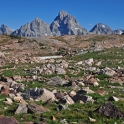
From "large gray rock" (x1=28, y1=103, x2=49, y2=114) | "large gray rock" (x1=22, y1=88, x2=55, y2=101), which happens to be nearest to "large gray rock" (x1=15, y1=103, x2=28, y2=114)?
"large gray rock" (x1=28, y1=103, x2=49, y2=114)

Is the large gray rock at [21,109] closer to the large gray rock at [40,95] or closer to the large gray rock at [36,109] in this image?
the large gray rock at [36,109]

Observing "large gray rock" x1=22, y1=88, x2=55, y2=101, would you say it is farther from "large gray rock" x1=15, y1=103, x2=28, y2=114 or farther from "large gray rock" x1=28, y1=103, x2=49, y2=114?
"large gray rock" x1=15, y1=103, x2=28, y2=114

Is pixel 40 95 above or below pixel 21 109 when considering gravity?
above

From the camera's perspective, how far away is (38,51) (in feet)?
258

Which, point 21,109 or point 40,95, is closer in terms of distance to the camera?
point 21,109

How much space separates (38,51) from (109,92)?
55.8 metres

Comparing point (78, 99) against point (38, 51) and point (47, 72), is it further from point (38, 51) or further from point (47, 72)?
point (38, 51)

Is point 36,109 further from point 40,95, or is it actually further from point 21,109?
point 40,95

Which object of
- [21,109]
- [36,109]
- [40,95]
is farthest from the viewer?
[40,95]

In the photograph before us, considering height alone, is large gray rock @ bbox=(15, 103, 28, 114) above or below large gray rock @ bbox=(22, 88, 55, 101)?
below

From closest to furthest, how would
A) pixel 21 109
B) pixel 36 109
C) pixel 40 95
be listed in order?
pixel 21 109
pixel 36 109
pixel 40 95

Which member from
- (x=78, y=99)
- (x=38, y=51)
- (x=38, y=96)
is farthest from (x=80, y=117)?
(x=38, y=51)

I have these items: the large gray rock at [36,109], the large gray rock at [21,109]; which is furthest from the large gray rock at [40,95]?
the large gray rock at [21,109]

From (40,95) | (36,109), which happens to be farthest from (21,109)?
(40,95)
